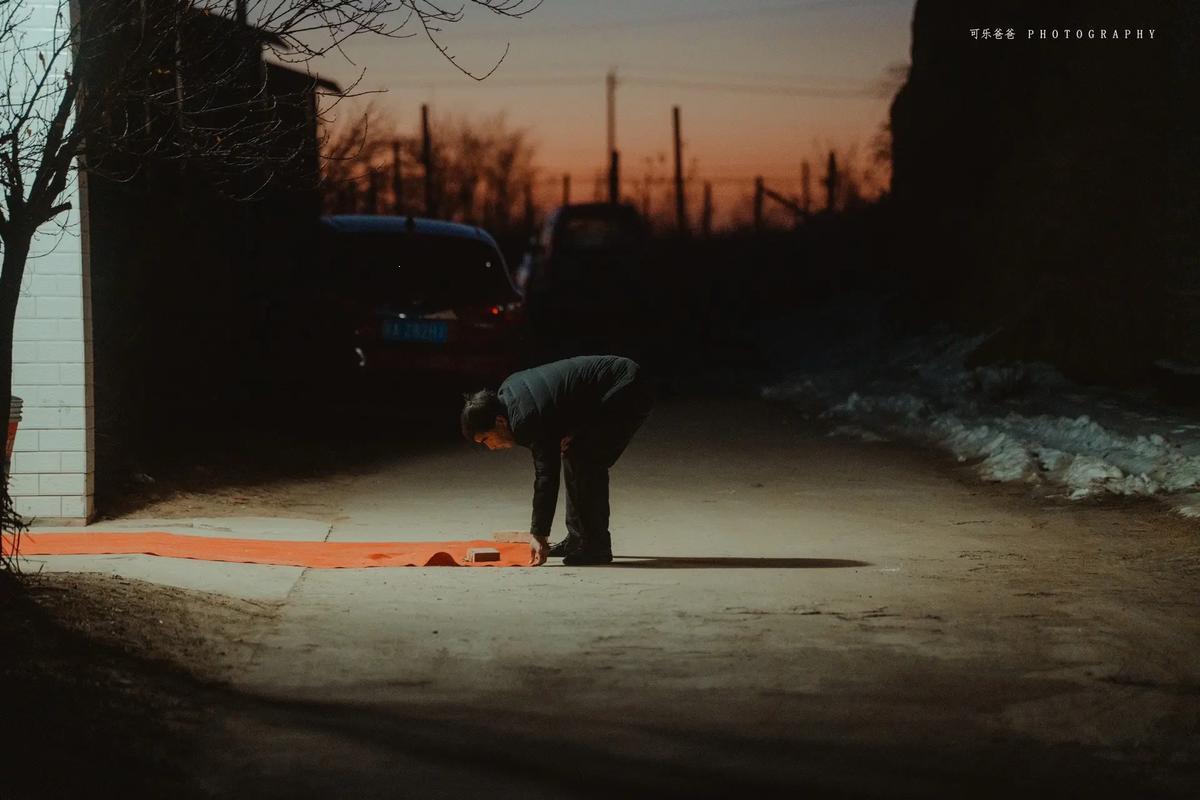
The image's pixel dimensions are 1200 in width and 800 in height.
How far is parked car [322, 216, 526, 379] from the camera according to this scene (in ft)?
41.6

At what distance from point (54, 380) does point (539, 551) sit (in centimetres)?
334

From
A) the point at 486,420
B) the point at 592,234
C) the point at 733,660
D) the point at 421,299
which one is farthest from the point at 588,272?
the point at 733,660

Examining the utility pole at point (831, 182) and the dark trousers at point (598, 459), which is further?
the utility pole at point (831, 182)

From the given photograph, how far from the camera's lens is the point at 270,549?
8109 mm

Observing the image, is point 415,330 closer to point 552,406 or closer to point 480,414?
point 552,406

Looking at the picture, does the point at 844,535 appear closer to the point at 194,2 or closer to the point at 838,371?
the point at 194,2

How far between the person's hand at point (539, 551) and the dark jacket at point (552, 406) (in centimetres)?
5

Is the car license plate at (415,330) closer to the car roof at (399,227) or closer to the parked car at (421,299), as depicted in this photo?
the parked car at (421,299)

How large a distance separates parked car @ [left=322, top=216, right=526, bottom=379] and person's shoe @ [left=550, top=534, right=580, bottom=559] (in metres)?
4.92

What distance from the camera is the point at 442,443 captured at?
13.2 m

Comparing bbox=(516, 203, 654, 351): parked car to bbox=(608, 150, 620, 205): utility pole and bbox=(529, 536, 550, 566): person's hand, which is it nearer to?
bbox=(529, 536, 550, 566): person's hand

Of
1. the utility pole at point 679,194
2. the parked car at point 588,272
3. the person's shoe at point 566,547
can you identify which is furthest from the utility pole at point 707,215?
the person's shoe at point 566,547

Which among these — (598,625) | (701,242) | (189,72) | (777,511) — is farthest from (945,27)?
(701,242)

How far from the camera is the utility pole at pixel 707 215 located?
48300 mm
